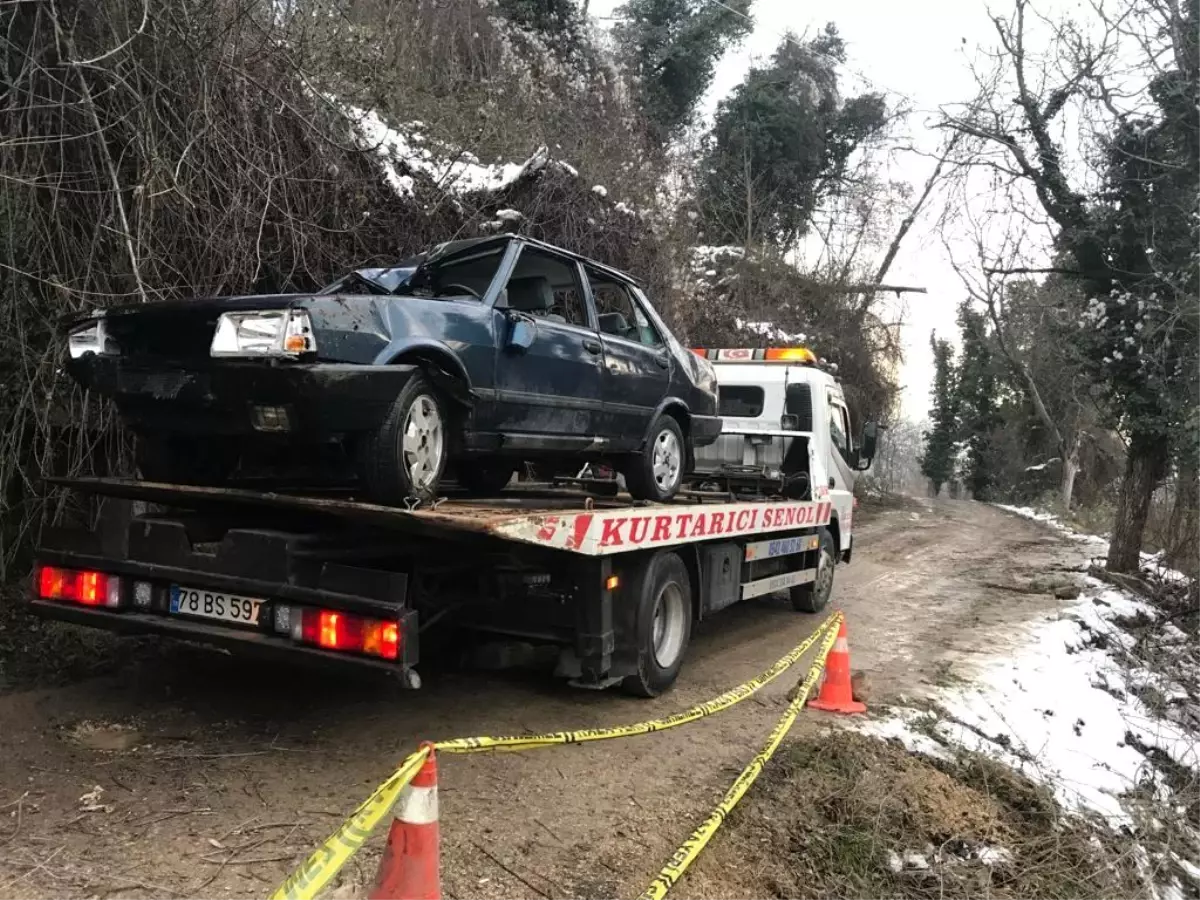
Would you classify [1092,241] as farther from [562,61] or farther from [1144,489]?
[562,61]

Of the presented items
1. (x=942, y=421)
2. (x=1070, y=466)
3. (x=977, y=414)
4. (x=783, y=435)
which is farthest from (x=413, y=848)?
(x=942, y=421)

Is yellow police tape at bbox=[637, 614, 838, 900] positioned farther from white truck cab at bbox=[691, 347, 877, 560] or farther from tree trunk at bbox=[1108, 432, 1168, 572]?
tree trunk at bbox=[1108, 432, 1168, 572]

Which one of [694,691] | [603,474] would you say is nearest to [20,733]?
[694,691]

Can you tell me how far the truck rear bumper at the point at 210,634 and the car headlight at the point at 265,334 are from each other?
48.2 inches

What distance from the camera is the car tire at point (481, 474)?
229 inches

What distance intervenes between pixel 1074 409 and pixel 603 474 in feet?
91.9

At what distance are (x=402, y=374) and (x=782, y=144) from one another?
930 inches

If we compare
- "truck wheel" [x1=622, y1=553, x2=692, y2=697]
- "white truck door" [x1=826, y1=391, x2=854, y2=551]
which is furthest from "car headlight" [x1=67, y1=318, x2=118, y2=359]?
"white truck door" [x1=826, y1=391, x2=854, y2=551]

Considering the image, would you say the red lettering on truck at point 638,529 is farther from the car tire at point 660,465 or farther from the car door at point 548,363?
the car tire at point 660,465

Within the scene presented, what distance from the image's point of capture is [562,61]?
18.1m

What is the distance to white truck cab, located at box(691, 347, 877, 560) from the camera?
27.1ft

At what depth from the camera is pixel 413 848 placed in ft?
7.93

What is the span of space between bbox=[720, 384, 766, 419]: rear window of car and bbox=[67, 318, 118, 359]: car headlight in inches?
253

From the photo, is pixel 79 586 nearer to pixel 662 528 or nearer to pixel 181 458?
pixel 181 458
